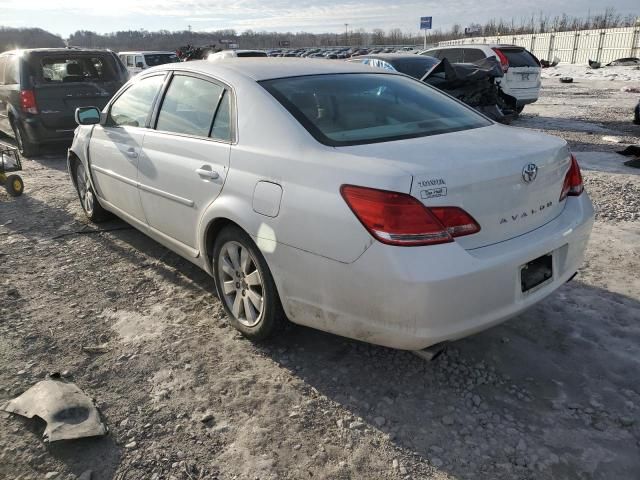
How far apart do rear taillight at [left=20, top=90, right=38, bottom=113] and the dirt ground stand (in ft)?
17.7

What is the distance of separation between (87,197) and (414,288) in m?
4.30

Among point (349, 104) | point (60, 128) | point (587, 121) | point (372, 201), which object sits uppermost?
point (349, 104)

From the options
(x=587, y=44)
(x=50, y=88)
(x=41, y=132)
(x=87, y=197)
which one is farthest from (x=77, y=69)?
(x=587, y=44)

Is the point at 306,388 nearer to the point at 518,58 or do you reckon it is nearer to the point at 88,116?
the point at 88,116

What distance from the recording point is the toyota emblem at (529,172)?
2.52 meters

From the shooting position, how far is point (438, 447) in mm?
2338

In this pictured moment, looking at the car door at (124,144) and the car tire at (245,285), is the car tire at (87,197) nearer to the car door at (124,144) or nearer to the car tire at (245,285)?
the car door at (124,144)

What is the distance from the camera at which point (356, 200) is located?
2316mm

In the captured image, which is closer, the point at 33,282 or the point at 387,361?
the point at 387,361

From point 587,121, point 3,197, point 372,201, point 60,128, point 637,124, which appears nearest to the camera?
point 372,201

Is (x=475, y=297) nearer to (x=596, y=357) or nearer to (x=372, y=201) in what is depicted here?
(x=372, y=201)

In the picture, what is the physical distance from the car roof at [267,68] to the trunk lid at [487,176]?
1.00 m

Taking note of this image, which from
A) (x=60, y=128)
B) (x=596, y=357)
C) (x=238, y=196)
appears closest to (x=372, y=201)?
(x=238, y=196)

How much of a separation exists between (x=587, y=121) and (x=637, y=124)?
1186mm
